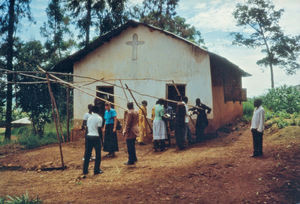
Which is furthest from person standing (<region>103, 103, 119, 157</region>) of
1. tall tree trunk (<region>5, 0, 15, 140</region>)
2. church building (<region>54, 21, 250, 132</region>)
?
tall tree trunk (<region>5, 0, 15, 140</region>)

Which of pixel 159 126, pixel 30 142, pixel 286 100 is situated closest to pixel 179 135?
pixel 159 126

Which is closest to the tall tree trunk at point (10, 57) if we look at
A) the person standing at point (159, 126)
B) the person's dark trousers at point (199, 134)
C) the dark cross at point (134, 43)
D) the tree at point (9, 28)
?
the tree at point (9, 28)

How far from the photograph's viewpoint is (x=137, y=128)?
7055 millimetres

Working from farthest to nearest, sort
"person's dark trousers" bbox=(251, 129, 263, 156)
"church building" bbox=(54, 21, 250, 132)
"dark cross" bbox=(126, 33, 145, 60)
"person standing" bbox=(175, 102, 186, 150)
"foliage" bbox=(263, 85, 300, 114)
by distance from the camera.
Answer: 1. "foliage" bbox=(263, 85, 300, 114)
2. "dark cross" bbox=(126, 33, 145, 60)
3. "church building" bbox=(54, 21, 250, 132)
4. "person standing" bbox=(175, 102, 186, 150)
5. "person's dark trousers" bbox=(251, 129, 263, 156)

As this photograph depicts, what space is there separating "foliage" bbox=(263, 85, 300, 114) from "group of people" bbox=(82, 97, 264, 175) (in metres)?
5.86

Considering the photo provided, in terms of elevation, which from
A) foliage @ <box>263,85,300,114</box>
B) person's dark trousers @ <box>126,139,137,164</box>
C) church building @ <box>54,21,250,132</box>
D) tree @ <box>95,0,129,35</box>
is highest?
tree @ <box>95,0,129,35</box>

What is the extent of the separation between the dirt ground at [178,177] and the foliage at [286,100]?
→ 4.56m

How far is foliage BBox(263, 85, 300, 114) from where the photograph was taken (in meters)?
12.6

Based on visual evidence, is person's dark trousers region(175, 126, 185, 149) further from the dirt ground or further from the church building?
the church building

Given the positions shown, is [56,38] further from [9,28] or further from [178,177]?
[178,177]

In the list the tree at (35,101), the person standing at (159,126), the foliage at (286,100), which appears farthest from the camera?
the foliage at (286,100)

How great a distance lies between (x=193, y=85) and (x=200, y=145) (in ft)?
8.96

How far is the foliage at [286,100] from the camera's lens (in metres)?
12.6

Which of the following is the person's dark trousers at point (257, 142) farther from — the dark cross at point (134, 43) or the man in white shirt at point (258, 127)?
the dark cross at point (134, 43)
